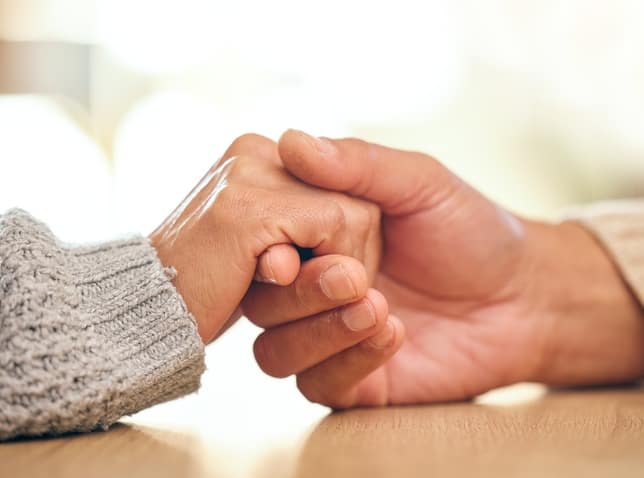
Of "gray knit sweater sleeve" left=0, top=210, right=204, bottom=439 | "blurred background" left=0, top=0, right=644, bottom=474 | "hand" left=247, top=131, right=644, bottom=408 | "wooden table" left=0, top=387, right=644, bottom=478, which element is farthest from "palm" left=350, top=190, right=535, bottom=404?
"blurred background" left=0, top=0, right=644, bottom=474

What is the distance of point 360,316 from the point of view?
61 cm

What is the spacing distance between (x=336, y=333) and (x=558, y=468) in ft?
0.87

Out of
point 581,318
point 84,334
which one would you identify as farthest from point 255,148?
point 581,318

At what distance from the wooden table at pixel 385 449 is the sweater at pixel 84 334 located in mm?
23

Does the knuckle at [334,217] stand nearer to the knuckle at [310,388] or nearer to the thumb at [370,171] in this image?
the thumb at [370,171]

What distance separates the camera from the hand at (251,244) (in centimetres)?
60

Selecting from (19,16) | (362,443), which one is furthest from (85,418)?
(19,16)

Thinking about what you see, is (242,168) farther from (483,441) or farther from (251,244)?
(483,441)

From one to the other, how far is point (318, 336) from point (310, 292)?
0.14 feet

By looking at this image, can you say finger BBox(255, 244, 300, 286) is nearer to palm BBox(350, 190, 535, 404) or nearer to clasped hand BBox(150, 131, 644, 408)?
clasped hand BBox(150, 131, 644, 408)

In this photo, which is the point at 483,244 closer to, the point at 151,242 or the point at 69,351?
the point at 151,242

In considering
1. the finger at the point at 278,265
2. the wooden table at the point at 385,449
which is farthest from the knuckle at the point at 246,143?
the wooden table at the point at 385,449

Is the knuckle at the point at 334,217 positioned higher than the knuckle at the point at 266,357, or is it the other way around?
the knuckle at the point at 334,217

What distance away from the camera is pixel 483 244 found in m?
0.78
